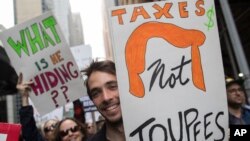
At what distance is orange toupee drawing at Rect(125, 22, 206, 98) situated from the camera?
247 cm

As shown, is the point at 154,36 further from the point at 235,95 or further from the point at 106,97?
the point at 235,95

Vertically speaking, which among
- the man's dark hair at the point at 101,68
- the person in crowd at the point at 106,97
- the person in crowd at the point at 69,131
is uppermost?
the man's dark hair at the point at 101,68

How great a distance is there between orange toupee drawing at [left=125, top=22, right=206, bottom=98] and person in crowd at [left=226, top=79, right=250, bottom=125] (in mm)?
1283

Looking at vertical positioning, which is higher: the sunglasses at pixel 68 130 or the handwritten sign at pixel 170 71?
the handwritten sign at pixel 170 71

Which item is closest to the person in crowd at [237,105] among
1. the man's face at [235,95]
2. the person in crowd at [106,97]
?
the man's face at [235,95]

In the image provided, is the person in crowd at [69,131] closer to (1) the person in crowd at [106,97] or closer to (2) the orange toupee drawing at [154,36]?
(1) the person in crowd at [106,97]

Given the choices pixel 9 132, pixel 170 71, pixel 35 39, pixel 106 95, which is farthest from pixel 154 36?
pixel 35 39

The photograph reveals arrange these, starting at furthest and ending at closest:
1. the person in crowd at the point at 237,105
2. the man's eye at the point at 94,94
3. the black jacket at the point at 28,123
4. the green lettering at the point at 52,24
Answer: the green lettering at the point at 52,24 → the person in crowd at the point at 237,105 → the black jacket at the point at 28,123 → the man's eye at the point at 94,94

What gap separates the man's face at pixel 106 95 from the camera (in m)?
2.50

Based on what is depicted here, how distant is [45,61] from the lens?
3.88 m

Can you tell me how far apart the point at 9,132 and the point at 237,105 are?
197cm

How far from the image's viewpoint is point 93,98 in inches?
101

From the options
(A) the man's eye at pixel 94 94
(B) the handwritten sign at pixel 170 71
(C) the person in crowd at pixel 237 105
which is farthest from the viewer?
(C) the person in crowd at pixel 237 105

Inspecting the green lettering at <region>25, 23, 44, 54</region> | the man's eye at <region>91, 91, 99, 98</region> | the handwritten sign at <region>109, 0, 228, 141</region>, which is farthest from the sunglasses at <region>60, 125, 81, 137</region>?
the handwritten sign at <region>109, 0, 228, 141</region>
